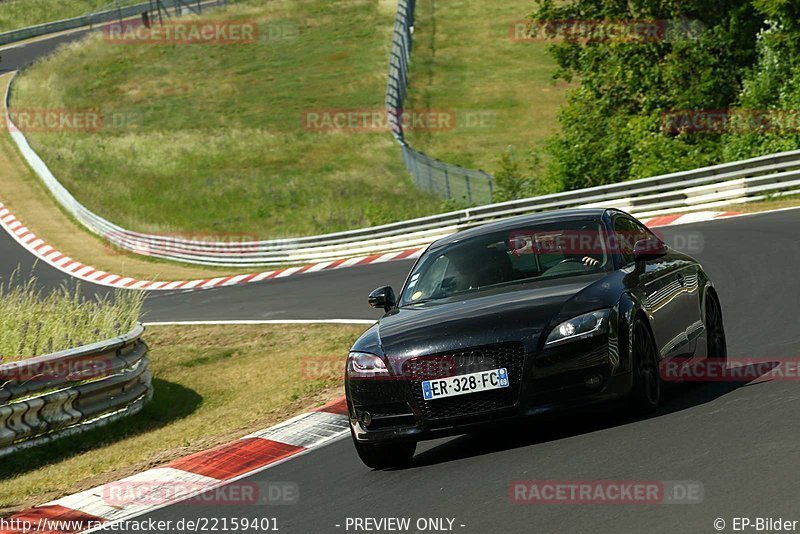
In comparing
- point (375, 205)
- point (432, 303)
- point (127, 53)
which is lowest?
point (375, 205)

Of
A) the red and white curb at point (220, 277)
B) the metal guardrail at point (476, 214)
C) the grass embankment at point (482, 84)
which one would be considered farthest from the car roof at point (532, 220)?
the grass embankment at point (482, 84)

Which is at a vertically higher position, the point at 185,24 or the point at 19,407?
the point at 185,24

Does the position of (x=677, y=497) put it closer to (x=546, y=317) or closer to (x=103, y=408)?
(x=546, y=317)

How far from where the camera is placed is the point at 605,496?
6270 mm

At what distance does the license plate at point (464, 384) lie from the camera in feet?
24.6

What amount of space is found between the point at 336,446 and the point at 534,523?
365 centimetres

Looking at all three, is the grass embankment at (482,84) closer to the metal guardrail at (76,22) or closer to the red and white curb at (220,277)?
the metal guardrail at (76,22)

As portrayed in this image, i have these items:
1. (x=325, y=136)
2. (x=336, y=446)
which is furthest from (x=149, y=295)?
(x=325, y=136)

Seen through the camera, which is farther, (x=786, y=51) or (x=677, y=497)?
(x=786, y=51)

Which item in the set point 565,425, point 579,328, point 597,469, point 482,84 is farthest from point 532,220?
point 482,84

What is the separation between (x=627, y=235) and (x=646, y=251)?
738 mm

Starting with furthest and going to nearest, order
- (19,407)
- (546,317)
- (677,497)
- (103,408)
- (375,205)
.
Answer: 1. (375,205)
2. (103,408)
3. (19,407)
4. (546,317)
5. (677,497)

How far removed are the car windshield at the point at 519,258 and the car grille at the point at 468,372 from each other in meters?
1.18

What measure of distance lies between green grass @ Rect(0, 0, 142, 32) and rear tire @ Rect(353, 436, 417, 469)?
79899 millimetres
